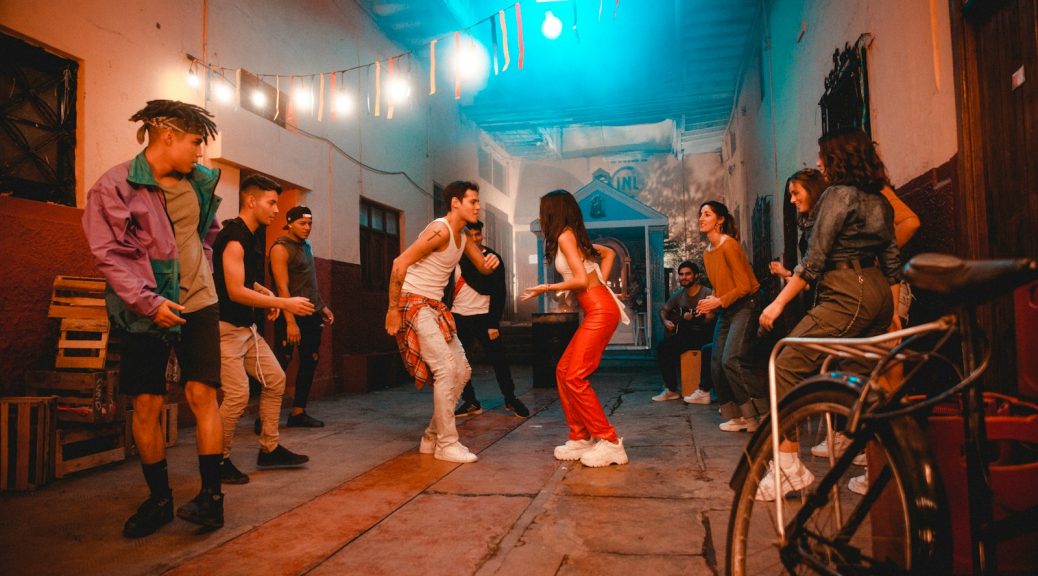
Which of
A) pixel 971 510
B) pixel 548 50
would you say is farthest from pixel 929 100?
pixel 548 50

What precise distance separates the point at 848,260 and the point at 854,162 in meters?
0.49

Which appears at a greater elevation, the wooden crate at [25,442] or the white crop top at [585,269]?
the white crop top at [585,269]

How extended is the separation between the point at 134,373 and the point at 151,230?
67cm

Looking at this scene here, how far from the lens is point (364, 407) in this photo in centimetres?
699

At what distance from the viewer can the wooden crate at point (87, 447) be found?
388 cm

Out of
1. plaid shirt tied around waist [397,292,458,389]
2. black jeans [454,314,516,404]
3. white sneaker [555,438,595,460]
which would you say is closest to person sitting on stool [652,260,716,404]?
black jeans [454,314,516,404]

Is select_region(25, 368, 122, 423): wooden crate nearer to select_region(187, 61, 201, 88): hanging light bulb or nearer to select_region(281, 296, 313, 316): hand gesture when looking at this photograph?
select_region(281, 296, 313, 316): hand gesture

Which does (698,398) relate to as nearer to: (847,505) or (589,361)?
(589,361)

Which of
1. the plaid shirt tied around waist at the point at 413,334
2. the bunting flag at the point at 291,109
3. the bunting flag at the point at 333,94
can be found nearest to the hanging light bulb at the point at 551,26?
the bunting flag at the point at 333,94

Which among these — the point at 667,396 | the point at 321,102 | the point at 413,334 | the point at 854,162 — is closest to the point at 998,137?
the point at 854,162

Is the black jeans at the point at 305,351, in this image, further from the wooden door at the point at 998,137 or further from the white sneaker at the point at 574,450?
the wooden door at the point at 998,137

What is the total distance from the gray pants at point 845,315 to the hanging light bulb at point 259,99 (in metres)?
6.31

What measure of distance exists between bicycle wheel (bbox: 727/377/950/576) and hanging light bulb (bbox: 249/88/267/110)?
22.3ft

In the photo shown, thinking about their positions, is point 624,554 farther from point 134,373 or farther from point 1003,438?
point 134,373
